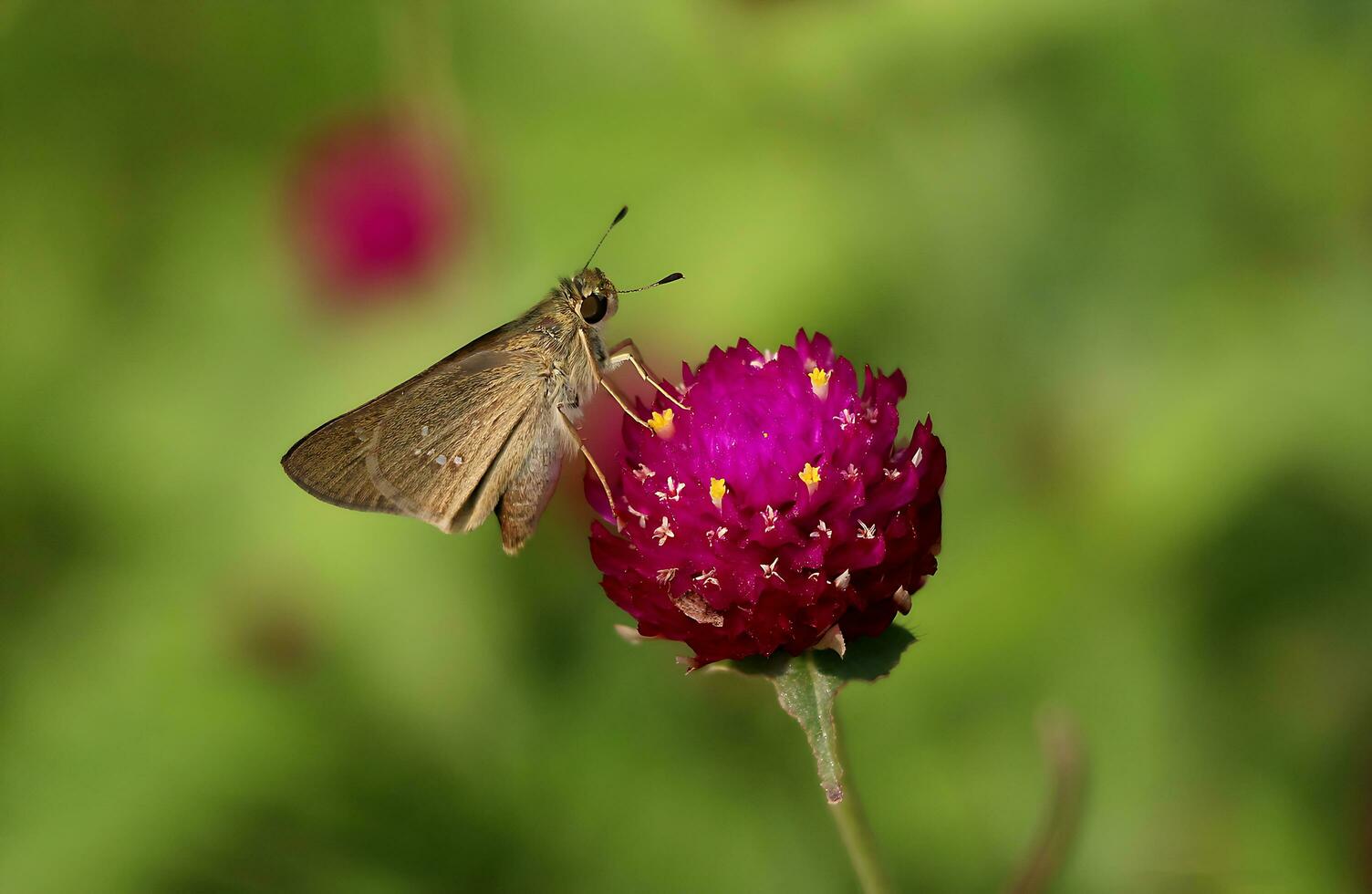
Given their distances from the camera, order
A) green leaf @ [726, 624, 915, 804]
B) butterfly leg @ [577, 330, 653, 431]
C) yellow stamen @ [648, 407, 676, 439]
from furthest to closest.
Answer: butterfly leg @ [577, 330, 653, 431], yellow stamen @ [648, 407, 676, 439], green leaf @ [726, 624, 915, 804]

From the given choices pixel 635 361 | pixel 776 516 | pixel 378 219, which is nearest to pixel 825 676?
pixel 776 516

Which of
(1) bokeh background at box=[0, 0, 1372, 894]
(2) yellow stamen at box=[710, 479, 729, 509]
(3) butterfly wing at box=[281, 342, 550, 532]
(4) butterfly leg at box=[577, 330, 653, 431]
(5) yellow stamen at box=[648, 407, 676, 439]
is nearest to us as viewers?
(2) yellow stamen at box=[710, 479, 729, 509]

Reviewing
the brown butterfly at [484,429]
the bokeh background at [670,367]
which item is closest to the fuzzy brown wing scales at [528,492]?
the brown butterfly at [484,429]

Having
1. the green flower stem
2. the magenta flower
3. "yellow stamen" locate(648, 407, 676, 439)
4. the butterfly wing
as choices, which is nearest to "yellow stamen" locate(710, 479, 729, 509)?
"yellow stamen" locate(648, 407, 676, 439)

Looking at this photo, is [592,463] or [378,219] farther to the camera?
[378,219]

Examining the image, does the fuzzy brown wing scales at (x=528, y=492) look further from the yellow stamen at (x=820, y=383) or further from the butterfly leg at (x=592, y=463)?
the yellow stamen at (x=820, y=383)

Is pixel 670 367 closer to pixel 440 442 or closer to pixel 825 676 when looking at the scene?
pixel 440 442

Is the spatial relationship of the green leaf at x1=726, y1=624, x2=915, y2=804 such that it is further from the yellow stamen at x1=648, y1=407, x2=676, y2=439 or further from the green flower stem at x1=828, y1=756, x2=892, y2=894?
A: the yellow stamen at x1=648, y1=407, x2=676, y2=439
